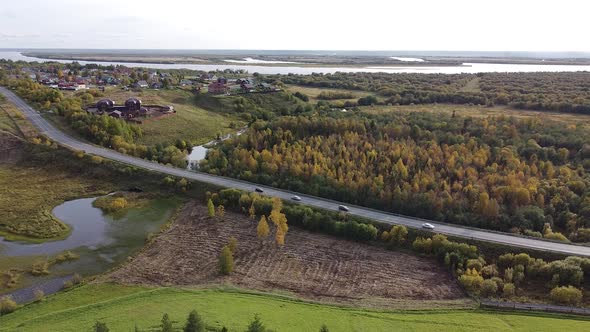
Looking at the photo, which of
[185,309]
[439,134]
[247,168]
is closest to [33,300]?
[185,309]

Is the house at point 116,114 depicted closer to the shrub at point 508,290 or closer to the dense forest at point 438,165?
the dense forest at point 438,165

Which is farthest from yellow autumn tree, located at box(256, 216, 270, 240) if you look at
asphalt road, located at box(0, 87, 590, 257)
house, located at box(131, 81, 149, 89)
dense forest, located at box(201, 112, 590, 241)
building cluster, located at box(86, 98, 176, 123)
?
house, located at box(131, 81, 149, 89)

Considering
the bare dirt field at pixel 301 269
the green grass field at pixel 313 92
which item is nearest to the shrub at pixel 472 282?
the bare dirt field at pixel 301 269

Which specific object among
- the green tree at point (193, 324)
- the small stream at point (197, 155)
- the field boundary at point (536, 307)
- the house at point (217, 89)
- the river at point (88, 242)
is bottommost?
the river at point (88, 242)

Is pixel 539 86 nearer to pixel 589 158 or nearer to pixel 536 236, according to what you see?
pixel 589 158

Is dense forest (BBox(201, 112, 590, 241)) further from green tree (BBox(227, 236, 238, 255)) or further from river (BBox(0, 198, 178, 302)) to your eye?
river (BBox(0, 198, 178, 302))

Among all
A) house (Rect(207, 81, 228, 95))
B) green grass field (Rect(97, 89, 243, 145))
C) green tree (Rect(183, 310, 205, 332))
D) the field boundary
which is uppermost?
house (Rect(207, 81, 228, 95))
